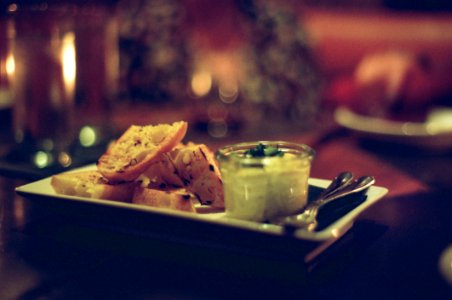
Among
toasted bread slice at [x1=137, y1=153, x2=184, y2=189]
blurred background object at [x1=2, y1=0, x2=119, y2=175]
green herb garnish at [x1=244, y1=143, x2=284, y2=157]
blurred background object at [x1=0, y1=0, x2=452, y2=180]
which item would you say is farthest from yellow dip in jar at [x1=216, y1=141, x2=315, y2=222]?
blurred background object at [x1=2, y1=0, x2=119, y2=175]

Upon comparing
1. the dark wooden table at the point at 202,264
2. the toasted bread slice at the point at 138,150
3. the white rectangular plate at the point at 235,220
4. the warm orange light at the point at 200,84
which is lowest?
the dark wooden table at the point at 202,264

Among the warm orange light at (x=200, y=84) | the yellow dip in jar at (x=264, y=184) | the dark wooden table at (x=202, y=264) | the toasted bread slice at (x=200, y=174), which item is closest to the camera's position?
the dark wooden table at (x=202, y=264)

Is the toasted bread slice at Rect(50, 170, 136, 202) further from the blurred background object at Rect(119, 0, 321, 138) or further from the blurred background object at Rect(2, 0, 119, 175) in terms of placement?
the blurred background object at Rect(119, 0, 321, 138)

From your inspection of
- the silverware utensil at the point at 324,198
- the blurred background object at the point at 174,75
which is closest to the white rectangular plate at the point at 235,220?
the silverware utensil at the point at 324,198

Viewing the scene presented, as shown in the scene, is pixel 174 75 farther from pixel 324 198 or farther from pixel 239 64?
pixel 324 198

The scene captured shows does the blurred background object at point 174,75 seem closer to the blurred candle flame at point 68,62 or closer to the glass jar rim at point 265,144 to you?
the blurred candle flame at point 68,62

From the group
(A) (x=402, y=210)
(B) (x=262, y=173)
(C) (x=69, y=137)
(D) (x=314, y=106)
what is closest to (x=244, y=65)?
(D) (x=314, y=106)
